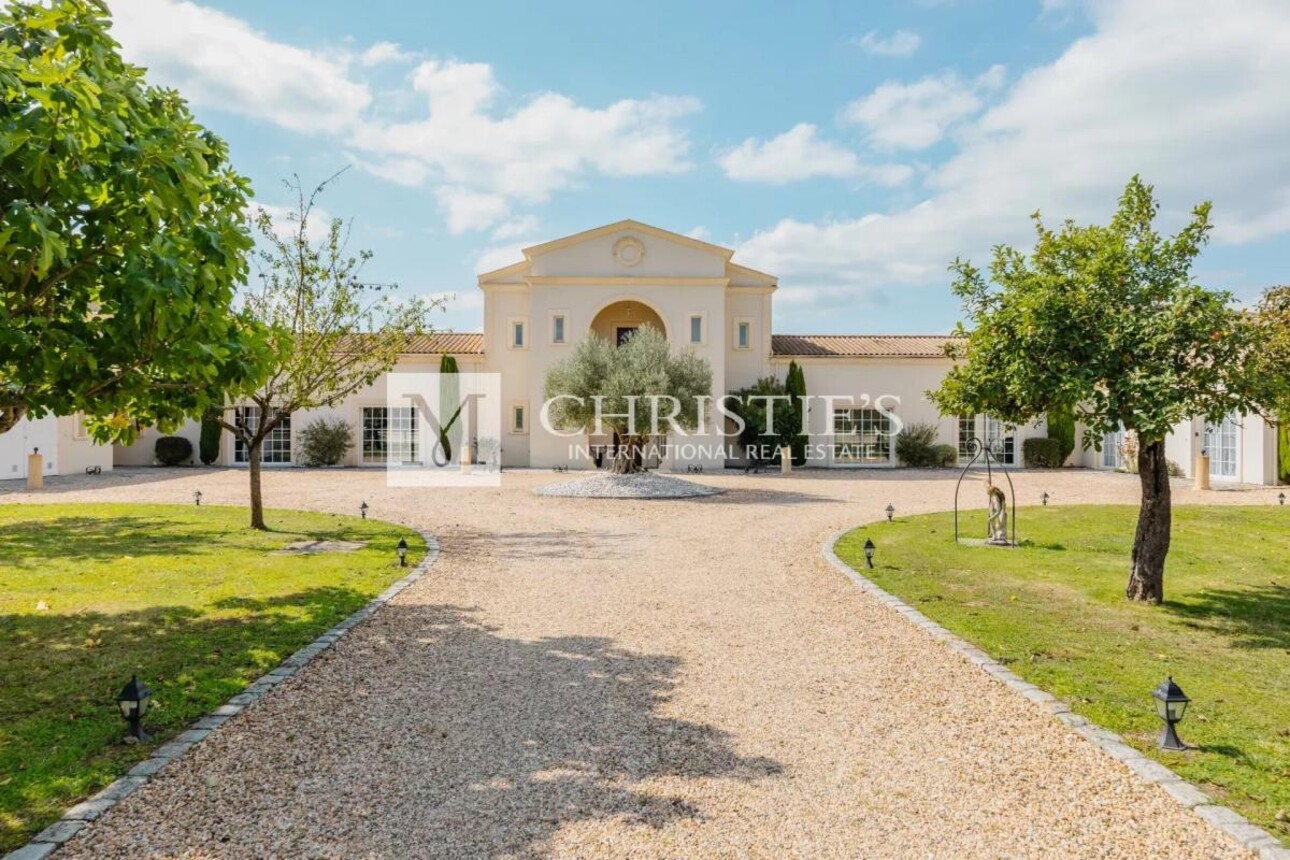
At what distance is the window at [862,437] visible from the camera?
28047mm

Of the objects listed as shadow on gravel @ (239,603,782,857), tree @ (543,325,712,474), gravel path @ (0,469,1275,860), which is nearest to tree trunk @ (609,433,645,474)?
tree @ (543,325,712,474)

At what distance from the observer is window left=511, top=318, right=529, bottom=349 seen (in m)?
27.6

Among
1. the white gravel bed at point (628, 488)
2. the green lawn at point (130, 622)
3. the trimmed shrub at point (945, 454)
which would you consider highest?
the trimmed shrub at point (945, 454)

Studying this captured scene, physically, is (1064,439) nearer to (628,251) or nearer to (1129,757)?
(628,251)

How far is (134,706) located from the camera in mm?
4270

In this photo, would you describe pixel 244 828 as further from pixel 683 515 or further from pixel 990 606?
pixel 683 515

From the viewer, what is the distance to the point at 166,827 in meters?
3.49

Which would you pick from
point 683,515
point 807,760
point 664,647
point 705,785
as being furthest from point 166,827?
point 683,515

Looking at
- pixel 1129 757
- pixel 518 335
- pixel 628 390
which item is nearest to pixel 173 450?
pixel 518 335

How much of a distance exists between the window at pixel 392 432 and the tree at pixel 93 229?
2280cm

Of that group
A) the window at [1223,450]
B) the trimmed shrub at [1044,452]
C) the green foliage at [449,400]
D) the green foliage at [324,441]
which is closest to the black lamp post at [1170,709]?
the window at [1223,450]

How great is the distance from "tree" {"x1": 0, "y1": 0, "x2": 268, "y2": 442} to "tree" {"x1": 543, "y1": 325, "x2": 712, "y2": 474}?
13563 mm

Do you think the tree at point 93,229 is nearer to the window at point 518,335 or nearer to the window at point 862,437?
the window at point 518,335

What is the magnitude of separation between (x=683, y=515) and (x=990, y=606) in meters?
7.66
